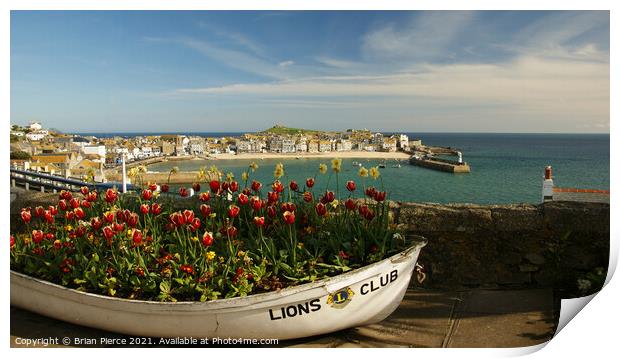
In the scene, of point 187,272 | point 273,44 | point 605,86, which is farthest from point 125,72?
point 605,86

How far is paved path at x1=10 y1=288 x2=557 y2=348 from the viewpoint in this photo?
6.41 ft

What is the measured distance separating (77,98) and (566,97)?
2763 mm

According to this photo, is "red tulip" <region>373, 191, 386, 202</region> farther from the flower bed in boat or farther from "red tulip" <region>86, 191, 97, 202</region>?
"red tulip" <region>86, 191, 97, 202</region>

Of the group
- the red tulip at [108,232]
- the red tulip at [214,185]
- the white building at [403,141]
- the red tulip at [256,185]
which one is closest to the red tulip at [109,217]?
the red tulip at [108,232]

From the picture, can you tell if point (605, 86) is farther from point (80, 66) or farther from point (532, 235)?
point (80, 66)

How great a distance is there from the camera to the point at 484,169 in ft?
16.3

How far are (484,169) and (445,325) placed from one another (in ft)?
10.7

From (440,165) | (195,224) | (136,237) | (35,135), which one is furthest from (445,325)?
(35,135)

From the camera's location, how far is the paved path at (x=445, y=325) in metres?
1.95

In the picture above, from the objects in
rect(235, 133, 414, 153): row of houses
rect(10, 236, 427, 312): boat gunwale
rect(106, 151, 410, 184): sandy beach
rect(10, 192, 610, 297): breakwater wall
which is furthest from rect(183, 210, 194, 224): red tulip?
rect(235, 133, 414, 153): row of houses

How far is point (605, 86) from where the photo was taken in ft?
7.82

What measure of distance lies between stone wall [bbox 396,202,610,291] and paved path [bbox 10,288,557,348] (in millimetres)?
99

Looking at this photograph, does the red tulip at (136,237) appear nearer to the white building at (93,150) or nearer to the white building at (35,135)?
the white building at (35,135)

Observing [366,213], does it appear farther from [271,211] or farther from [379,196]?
[271,211]
